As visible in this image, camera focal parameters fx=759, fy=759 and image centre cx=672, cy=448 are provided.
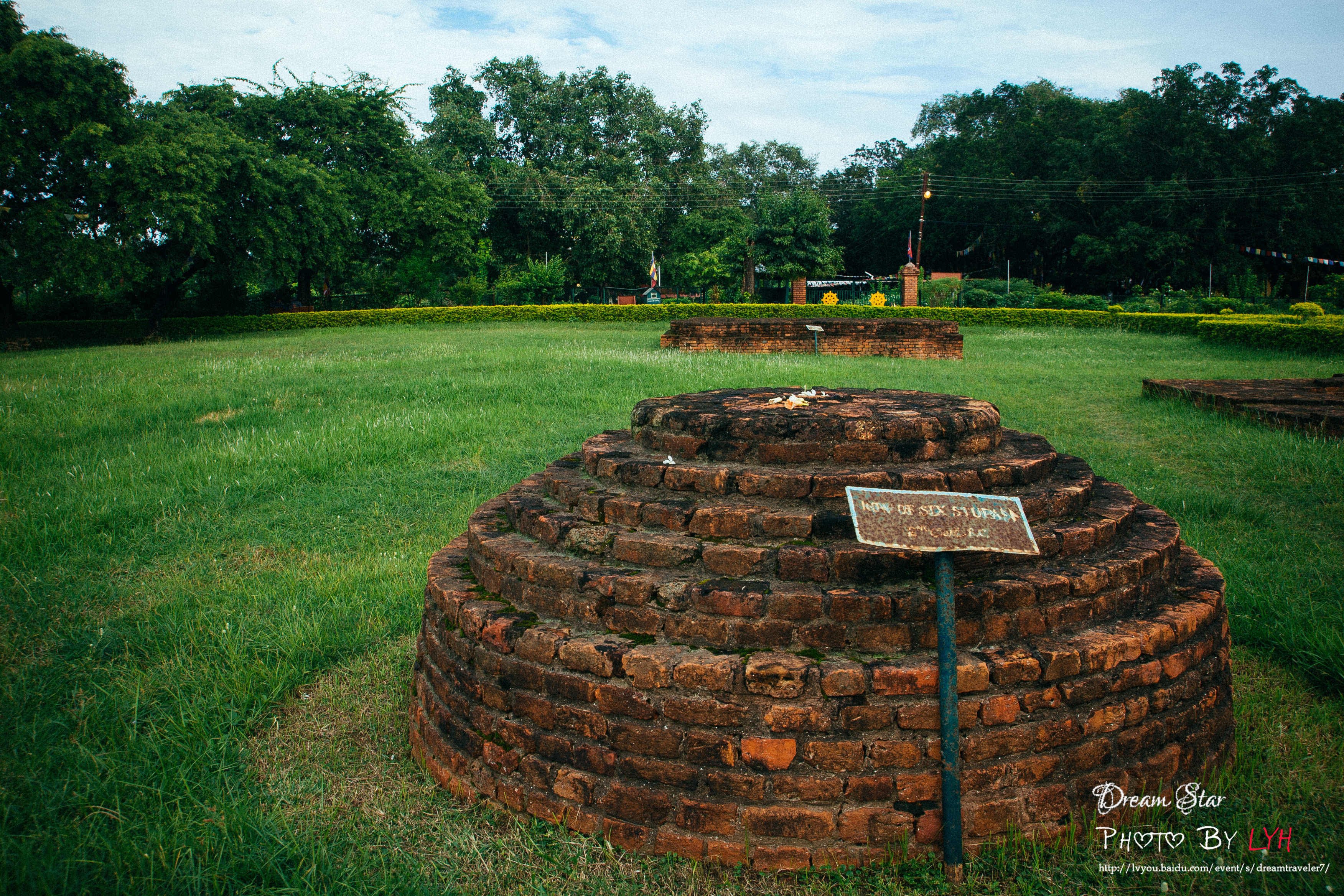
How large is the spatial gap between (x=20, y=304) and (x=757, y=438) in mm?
34671

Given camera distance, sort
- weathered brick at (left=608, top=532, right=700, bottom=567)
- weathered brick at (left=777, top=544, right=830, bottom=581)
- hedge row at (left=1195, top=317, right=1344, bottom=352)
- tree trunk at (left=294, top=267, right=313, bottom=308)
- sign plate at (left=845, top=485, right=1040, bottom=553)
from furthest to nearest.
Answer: tree trunk at (left=294, top=267, right=313, bottom=308) → hedge row at (left=1195, top=317, right=1344, bottom=352) → weathered brick at (left=608, top=532, right=700, bottom=567) → weathered brick at (left=777, top=544, right=830, bottom=581) → sign plate at (left=845, top=485, right=1040, bottom=553)

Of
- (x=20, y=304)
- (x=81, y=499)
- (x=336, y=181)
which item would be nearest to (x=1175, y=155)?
(x=336, y=181)

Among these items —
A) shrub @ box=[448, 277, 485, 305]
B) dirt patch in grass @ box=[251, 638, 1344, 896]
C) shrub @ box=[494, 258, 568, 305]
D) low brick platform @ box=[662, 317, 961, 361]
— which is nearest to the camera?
dirt patch in grass @ box=[251, 638, 1344, 896]

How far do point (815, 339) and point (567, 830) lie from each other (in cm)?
1235

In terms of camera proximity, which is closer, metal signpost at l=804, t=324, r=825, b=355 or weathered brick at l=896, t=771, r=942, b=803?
weathered brick at l=896, t=771, r=942, b=803

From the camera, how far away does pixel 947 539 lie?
1848mm

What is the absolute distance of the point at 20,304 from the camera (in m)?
27.3

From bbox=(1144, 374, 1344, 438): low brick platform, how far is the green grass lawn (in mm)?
221

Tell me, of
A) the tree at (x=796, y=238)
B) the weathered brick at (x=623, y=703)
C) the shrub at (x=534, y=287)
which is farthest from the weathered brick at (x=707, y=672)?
the shrub at (x=534, y=287)

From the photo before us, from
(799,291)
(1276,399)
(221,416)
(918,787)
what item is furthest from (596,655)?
(799,291)

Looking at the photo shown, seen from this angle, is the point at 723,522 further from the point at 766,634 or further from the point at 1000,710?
the point at 1000,710

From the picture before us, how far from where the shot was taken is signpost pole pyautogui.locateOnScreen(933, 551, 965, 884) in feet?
6.12

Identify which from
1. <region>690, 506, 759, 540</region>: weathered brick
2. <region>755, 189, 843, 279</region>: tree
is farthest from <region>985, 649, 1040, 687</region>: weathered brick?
<region>755, 189, 843, 279</region>: tree

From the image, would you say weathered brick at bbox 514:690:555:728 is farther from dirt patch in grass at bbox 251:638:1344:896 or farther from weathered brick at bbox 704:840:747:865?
weathered brick at bbox 704:840:747:865
